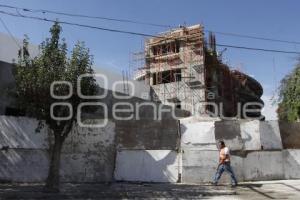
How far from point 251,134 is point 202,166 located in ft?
7.22

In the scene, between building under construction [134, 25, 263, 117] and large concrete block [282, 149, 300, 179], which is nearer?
large concrete block [282, 149, 300, 179]

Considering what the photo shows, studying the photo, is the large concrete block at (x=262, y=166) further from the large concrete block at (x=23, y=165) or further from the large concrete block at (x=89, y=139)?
the large concrete block at (x=23, y=165)

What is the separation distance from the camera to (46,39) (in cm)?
1226

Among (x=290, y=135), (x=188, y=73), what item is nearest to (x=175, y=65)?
(x=188, y=73)

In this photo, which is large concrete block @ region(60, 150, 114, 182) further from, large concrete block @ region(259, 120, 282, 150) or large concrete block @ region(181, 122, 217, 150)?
large concrete block @ region(259, 120, 282, 150)

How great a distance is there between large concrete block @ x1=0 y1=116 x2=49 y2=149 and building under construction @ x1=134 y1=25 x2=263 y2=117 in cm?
2125

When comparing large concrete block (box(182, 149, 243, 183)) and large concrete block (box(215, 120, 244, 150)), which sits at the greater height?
large concrete block (box(215, 120, 244, 150))

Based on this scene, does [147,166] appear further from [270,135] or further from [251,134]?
[270,135]

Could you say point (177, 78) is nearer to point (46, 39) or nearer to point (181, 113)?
point (181, 113)

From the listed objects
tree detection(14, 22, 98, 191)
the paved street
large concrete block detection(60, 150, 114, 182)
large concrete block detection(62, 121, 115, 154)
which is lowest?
the paved street

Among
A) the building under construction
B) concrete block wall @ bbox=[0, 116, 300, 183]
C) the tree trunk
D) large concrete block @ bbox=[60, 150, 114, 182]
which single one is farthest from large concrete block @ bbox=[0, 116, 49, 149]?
the building under construction

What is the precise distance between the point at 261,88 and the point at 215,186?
38.4 metres

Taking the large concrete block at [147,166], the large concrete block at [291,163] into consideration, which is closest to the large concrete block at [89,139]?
the large concrete block at [147,166]

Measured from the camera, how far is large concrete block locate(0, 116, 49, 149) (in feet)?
45.5
